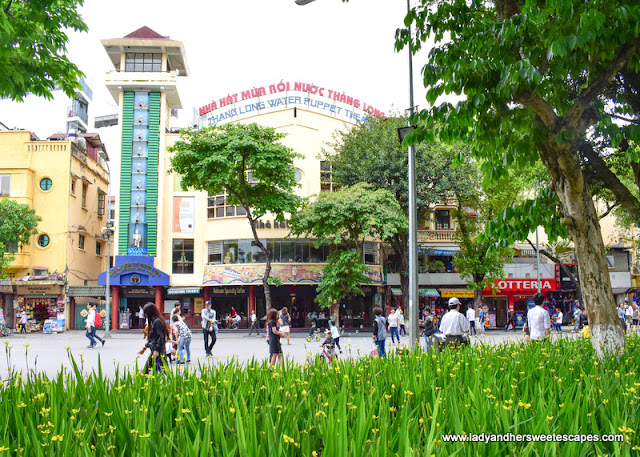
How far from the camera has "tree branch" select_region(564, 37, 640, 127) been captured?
6.59 metres

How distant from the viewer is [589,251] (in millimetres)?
7766

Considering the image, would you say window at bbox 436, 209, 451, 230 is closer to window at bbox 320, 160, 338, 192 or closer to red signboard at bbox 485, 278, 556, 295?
red signboard at bbox 485, 278, 556, 295

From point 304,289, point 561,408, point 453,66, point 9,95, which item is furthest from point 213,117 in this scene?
point 561,408

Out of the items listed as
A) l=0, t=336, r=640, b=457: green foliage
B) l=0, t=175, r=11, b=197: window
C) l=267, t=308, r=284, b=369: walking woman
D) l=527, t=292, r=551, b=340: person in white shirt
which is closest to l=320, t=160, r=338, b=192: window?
l=0, t=175, r=11, b=197: window

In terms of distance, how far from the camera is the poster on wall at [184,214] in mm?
40062

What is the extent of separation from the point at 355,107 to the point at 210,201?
41.4ft

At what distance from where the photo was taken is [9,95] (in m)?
8.37

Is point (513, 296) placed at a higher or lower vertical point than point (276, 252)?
lower

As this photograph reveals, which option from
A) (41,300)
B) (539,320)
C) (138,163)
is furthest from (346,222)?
(41,300)

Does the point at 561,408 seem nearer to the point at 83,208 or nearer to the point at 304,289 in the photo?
the point at 304,289

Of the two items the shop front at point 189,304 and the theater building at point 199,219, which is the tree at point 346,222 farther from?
the shop front at point 189,304

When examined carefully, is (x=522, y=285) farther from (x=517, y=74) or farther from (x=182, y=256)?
(x=517, y=74)

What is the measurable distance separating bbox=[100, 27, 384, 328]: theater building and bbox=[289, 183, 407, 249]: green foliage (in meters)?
4.87

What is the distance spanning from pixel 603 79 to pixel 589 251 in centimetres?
234
